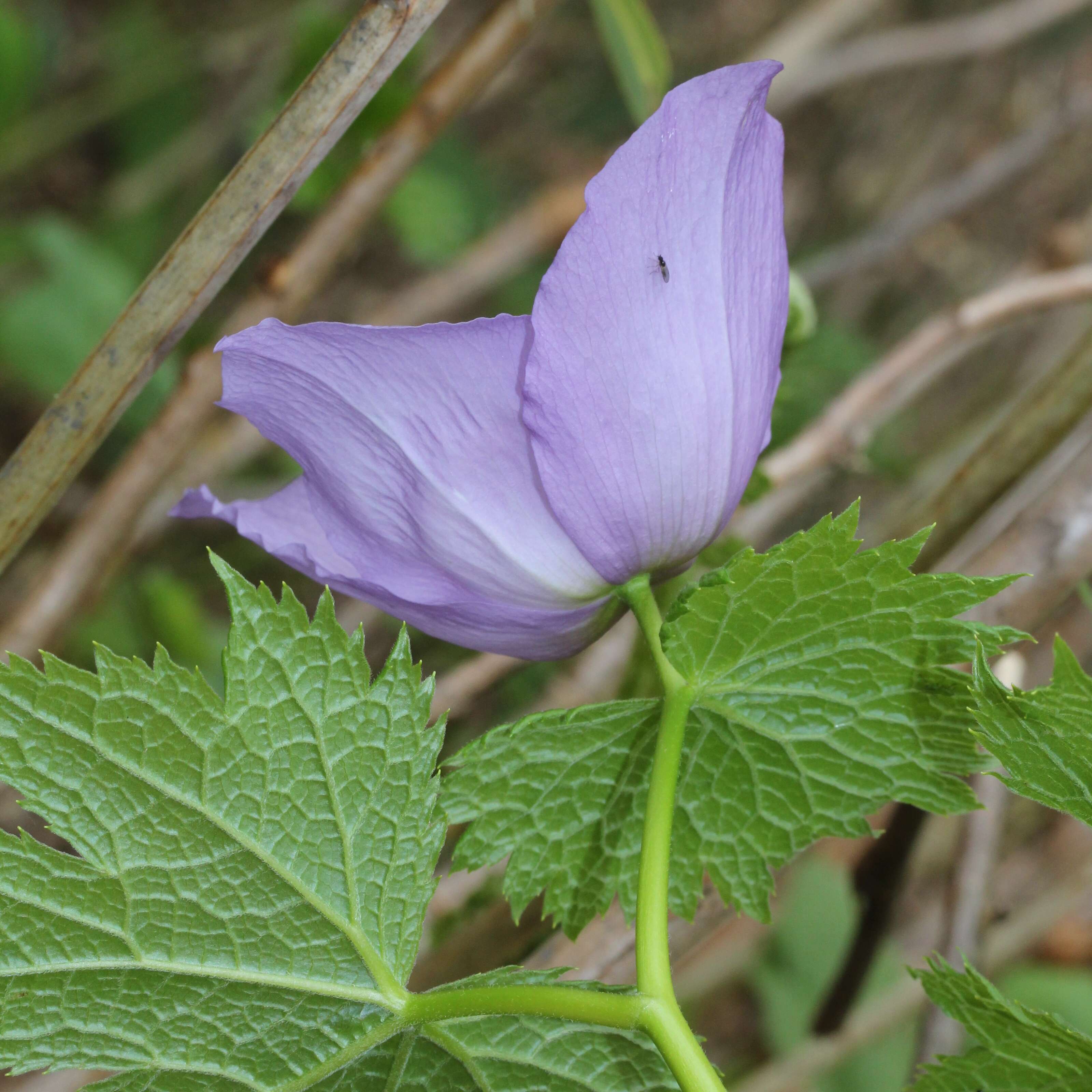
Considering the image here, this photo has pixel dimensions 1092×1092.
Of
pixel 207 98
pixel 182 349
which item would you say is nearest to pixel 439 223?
pixel 182 349

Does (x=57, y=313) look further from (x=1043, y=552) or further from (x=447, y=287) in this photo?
(x=1043, y=552)

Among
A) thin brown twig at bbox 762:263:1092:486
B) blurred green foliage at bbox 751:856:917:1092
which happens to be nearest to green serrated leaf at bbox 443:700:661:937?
thin brown twig at bbox 762:263:1092:486

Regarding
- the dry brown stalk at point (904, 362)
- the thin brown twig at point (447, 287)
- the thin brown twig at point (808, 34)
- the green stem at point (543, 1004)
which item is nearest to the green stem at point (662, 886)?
the green stem at point (543, 1004)

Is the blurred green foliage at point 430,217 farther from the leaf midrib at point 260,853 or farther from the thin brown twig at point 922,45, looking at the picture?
the leaf midrib at point 260,853

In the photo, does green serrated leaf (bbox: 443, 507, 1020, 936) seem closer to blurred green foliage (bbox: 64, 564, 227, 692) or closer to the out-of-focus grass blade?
the out-of-focus grass blade

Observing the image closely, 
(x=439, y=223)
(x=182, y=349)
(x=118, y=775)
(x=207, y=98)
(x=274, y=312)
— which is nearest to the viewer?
(x=118, y=775)

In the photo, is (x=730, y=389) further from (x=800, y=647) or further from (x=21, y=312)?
(x=21, y=312)
